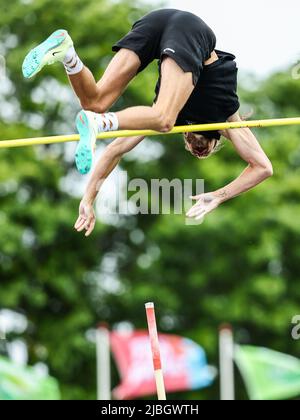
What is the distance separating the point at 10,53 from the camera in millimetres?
26984

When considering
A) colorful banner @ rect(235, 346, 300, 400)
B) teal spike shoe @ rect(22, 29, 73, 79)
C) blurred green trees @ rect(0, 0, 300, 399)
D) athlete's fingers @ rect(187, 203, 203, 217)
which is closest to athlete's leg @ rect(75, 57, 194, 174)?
teal spike shoe @ rect(22, 29, 73, 79)

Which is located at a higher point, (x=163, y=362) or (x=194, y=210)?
(x=163, y=362)

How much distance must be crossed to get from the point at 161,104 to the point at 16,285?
706 inches

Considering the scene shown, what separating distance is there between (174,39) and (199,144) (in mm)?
1162

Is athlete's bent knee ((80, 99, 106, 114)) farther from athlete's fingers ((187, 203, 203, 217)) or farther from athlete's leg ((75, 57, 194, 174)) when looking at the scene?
athlete's fingers ((187, 203, 203, 217))

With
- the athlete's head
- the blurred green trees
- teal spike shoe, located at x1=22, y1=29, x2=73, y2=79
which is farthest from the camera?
the blurred green trees

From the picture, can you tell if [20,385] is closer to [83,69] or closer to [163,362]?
[163,362]

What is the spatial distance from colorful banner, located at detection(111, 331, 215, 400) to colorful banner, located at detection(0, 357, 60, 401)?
9.79 ft

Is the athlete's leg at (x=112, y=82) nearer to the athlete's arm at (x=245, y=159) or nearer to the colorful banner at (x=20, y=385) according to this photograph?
the athlete's arm at (x=245, y=159)

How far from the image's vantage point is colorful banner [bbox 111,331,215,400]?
22672mm

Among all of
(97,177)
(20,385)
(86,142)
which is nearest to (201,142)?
(97,177)

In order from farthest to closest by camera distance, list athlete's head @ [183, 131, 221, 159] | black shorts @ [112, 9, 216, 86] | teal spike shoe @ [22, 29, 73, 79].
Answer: athlete's head @ [183, 131, 221, 159], black shorts @ [112, 9, 216, 86], teal spike shoe @ [22, 29, 73, 79]

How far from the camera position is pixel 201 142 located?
33.5 ft

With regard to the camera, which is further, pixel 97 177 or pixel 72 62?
pixel 97 177
